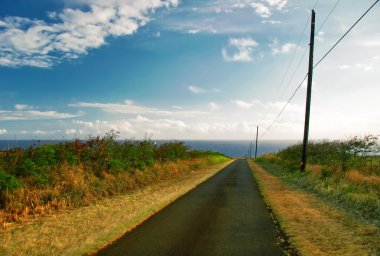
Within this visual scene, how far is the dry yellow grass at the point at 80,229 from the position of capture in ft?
25.1

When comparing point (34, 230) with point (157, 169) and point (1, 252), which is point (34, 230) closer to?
point (1, 252)

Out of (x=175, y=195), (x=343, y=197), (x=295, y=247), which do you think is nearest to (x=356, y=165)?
(x=343, y=197)

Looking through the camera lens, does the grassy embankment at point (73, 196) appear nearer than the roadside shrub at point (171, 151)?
Yes

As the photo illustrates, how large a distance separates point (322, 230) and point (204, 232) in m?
3.30

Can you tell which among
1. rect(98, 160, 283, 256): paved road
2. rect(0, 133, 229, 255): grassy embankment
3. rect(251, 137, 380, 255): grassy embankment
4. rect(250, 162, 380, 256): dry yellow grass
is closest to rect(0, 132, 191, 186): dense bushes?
rect(0, 133, 229, 255): grassy embankment

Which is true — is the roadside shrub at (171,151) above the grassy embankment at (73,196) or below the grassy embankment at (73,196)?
above

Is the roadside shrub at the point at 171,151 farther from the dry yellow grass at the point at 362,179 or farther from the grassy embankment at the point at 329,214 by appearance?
the dry yellow grass at the point at 362,179

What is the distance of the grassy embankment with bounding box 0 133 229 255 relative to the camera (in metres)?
8.45

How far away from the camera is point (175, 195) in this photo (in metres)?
16.0

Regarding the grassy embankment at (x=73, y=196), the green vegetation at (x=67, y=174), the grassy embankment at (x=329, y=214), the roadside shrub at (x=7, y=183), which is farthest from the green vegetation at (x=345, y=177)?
the roadside shrub at (x=7, y=183)

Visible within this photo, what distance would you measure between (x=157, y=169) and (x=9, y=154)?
11.4m

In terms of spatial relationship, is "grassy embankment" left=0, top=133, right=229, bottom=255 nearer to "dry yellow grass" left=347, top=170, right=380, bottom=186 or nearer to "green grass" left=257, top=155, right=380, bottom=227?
"green grass" left=257, top=155, right=380, bottom=227

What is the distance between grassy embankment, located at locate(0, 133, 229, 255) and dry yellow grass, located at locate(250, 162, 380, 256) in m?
4.59

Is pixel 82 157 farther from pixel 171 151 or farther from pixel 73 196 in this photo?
pixel 171 151
